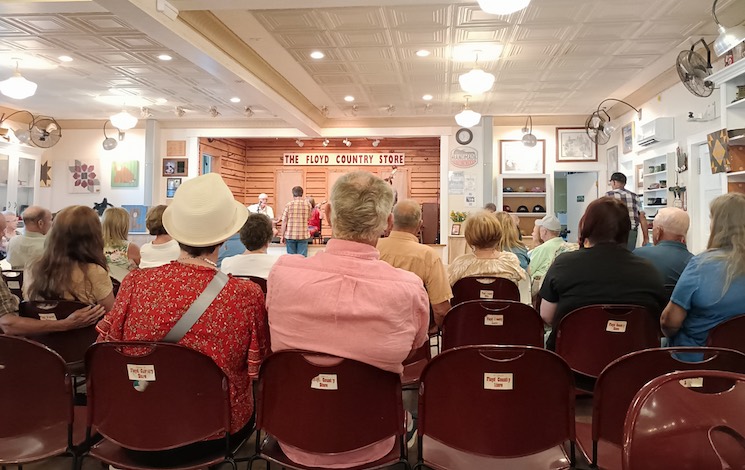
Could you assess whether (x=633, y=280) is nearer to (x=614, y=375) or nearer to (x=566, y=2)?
(x=614, y=375)

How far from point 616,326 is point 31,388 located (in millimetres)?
2154

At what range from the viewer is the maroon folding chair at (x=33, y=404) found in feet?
4.99

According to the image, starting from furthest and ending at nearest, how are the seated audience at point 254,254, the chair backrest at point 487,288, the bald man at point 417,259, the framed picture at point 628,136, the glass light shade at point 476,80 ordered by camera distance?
the framed picture at point 628,136
the glass light shade at point 476,80
the seated audience at point 254,254
the chair backrest at point 487,288
the bald man at point 417,259

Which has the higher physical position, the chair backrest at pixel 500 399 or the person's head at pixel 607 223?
the person's head at pixel 607 223

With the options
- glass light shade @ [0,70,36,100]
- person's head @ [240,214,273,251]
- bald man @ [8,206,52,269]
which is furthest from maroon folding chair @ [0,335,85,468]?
glass light shade @ [0,70,36,100]

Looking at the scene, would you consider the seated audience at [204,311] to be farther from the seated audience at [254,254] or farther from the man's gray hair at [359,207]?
the seated audience at [254,254]

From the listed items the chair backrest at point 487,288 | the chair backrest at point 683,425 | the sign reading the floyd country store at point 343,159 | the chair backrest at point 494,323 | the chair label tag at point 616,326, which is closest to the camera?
the chair backrest at point 683,425

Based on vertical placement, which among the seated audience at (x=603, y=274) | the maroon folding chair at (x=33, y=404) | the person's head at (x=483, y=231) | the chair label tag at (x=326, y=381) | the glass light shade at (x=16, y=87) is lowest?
the maroon folding chair at (x=33, y=404)

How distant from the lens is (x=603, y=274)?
2.30 m

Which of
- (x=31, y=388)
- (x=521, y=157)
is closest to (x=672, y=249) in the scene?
(x=31, y=388)

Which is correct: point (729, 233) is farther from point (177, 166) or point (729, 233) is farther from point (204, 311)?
point (177, 166)

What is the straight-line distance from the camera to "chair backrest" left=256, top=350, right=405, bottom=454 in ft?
4.52

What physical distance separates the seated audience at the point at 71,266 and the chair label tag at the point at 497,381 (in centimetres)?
193

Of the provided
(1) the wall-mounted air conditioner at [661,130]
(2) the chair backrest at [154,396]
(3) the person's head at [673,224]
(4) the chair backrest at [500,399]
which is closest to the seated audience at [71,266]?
(2) the chair backrest at [154,396]
